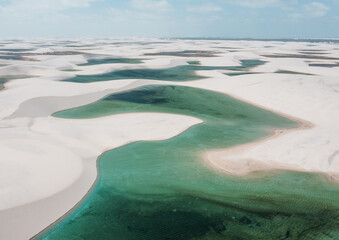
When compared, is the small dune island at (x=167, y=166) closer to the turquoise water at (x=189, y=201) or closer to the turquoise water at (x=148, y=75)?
the turquoise water at (x=189, y=201)

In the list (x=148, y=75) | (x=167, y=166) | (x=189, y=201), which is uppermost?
(x=148, y=75)

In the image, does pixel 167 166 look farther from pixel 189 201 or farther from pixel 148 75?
pixel 148 75

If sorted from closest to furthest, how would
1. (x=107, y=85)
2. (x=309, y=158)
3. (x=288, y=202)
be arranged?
(x=288, y=202)
(x=309, y=158)
(x=107, y=85)

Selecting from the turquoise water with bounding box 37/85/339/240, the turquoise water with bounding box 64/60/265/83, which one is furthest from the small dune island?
the turquoise water with bounding box 64/60/265/83

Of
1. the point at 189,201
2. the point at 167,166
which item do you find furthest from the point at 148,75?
the point at 189,201

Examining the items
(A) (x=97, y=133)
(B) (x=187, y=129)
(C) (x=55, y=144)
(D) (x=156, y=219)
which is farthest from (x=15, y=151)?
(B) (x=187, y=129)

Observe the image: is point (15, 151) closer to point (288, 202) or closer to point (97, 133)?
point (97, 133)

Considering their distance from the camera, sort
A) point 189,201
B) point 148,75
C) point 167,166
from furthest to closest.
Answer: point 148,75 → point 167,166 → point 189,201
